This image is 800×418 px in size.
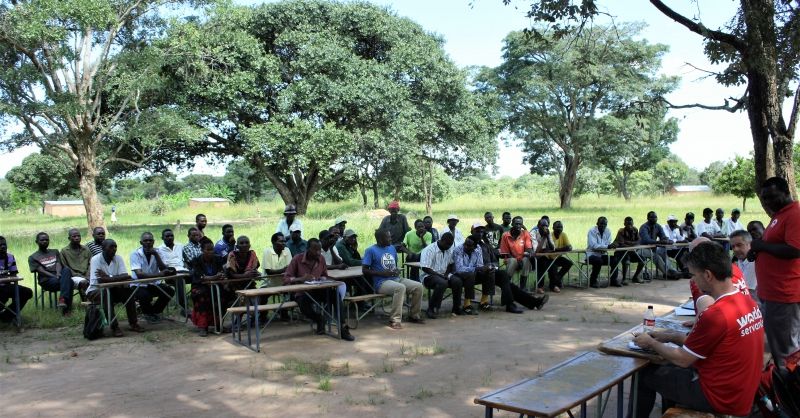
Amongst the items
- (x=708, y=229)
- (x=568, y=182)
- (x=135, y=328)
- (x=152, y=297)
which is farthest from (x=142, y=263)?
(x=568, y=182)

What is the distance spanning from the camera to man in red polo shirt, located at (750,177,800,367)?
15.0 feet

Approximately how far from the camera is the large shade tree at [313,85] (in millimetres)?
20812

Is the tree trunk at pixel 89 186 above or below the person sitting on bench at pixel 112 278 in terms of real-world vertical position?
above

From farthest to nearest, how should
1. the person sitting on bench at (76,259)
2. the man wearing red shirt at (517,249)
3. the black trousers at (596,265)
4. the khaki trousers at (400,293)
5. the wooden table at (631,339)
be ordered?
1. the black trousers at (596,265)
2. the man wearing red shirt at (517,249)
3. the person sitting on bench at (76,259)
4. the khaki trousers at (400,293)
5. the wooden table at (631,339)

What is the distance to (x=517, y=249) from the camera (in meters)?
10.5

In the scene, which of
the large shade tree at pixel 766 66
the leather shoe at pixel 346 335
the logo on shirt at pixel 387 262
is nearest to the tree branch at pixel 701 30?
the large shade tree at pixel 766 66

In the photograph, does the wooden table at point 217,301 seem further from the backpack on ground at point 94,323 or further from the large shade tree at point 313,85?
the large shade tree at point 313,85

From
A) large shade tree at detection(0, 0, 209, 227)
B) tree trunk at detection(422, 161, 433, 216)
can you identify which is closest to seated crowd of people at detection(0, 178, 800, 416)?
large shade tree at detection(0, 0, 209, 227)

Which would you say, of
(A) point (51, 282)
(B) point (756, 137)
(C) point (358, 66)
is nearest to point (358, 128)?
(C) point (358, 66)

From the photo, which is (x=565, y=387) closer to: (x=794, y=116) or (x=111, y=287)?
(x=794, y=116)

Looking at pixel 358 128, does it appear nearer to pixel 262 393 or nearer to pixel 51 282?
pixel 51 282

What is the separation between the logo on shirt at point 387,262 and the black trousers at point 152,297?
120 inches

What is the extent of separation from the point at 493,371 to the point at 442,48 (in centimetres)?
2290

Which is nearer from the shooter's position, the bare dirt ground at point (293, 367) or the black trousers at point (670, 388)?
the black trousers at point (670, 388)
